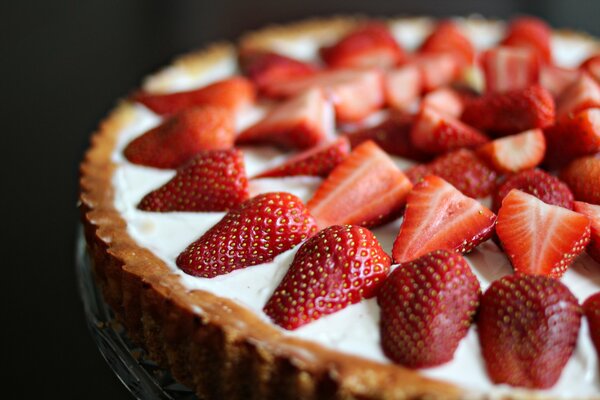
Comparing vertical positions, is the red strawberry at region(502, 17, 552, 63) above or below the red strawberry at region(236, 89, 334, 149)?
below

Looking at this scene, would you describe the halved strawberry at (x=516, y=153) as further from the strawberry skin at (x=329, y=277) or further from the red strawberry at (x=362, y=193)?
the strawberry skin at (x=329, y=277)

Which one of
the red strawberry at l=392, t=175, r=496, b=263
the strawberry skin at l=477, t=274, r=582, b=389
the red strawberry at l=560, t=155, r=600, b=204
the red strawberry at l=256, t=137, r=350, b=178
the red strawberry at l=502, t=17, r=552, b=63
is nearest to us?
the strawberry skin at l=477, t=274, r=582, b=389

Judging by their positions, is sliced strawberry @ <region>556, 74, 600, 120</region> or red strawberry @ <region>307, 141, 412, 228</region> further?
sliced strawberry @ <region>556, 74, 600, 120</region>

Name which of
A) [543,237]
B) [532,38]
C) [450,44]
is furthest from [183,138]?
[532,38]

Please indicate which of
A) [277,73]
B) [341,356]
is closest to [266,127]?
[277,73]

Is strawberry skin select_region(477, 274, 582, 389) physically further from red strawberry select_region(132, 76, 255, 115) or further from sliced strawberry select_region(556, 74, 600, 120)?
red strawberry select_region(132, 76, 255, 115)

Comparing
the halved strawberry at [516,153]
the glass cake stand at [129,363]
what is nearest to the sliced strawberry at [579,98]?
the halved strawberry at [516,153]

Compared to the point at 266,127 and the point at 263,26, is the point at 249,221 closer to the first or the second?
the point at 266,127

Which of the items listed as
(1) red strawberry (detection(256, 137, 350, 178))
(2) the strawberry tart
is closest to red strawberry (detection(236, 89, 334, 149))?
(2) the strawberry tart
